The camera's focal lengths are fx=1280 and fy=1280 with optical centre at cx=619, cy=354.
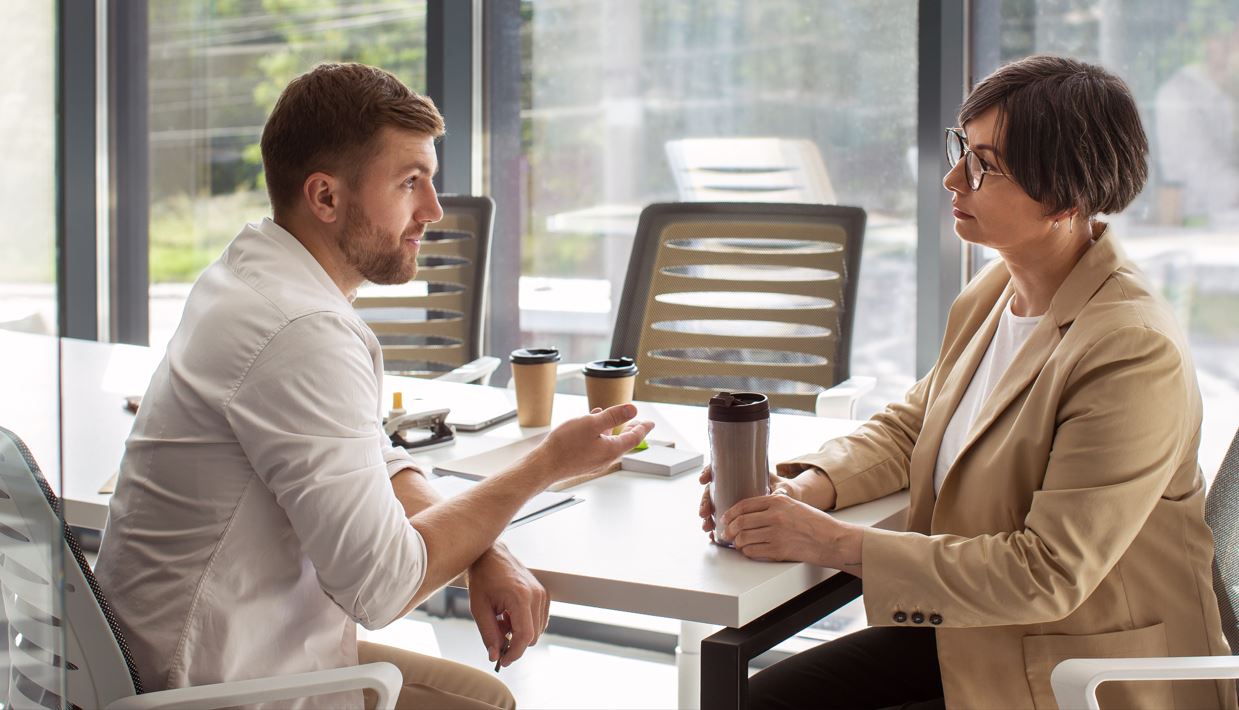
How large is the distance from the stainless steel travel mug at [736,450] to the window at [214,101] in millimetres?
2853

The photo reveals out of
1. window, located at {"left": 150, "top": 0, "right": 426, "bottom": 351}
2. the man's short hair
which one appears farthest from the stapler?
window, located at {"left": 150, "top": 0, "right": 426, "bottom": 351}

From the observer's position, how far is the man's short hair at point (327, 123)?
1.52 m

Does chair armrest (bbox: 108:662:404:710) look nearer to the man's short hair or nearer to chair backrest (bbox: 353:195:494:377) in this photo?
the man's short hair

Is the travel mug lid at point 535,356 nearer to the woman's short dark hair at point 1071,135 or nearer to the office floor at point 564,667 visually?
the woman's short dark hair at point 1071,135

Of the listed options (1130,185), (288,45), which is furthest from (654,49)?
(1130,185)

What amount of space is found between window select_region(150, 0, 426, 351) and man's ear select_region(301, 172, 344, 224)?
2638 mm

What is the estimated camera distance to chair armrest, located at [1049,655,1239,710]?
1312 millimetres

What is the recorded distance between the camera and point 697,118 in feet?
11.6

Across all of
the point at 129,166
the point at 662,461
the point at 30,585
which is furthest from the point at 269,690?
the point at 129,166

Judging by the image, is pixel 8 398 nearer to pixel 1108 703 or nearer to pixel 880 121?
pixel 1108 703

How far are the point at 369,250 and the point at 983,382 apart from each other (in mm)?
840

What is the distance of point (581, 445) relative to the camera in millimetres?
1564

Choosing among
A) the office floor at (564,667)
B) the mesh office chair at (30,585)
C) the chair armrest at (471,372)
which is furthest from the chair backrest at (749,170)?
the mesh office chair at (30,585)

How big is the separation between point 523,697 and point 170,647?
1.83 meters
